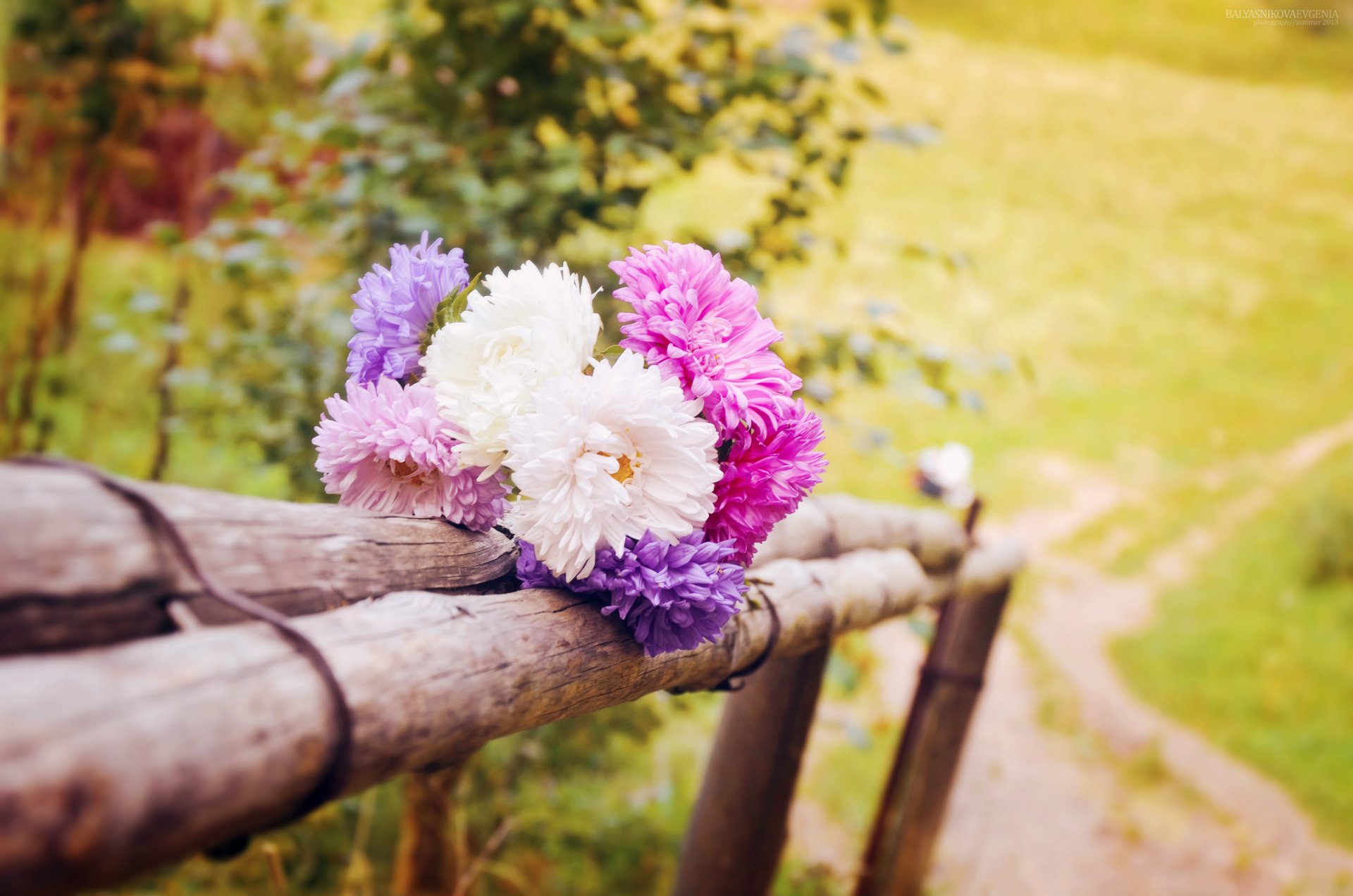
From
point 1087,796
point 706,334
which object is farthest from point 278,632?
point 1087,796

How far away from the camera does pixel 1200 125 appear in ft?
32.2

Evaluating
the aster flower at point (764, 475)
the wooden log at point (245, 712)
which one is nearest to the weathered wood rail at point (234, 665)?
the wooden log at point (245, 712)

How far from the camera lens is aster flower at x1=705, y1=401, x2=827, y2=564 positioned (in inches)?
34.8

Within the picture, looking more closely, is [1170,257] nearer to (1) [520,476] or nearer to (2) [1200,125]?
(2) [1200,125]

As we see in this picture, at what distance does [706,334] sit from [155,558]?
467 millimetres

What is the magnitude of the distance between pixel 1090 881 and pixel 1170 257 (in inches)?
293

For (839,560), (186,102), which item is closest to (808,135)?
(839,560)

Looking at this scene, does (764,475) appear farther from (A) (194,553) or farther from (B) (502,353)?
(A) (194,553)

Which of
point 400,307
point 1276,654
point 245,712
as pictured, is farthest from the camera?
point 1276,654

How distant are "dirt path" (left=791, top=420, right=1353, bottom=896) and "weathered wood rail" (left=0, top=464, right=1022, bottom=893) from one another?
2885 mm

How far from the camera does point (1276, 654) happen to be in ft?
18.9

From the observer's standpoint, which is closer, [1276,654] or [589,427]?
[589,427]

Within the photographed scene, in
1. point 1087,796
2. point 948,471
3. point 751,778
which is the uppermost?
point 751,778

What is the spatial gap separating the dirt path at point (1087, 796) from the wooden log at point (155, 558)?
2.97 meters
